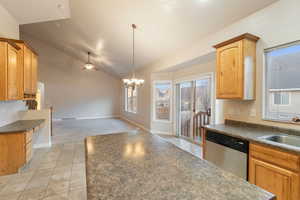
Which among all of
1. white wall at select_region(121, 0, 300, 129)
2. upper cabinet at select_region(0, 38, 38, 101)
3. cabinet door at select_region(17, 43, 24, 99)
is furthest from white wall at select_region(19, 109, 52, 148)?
white wall at select_region(121, 0, 300, 129)

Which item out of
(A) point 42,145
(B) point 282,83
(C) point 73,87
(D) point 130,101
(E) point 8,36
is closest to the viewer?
(B) point 282,83

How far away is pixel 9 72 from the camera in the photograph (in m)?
2.69

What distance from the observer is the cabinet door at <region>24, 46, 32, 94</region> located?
10.5ft

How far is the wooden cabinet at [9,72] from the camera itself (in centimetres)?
257

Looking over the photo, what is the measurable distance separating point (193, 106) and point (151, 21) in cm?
271

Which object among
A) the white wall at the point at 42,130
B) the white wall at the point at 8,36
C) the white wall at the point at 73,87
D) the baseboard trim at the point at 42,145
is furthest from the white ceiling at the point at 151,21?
the baseboard trim at the point at 42,145

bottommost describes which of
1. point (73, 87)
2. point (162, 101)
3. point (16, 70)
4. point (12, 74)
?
point (162, 101)

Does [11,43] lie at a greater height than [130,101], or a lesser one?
greater

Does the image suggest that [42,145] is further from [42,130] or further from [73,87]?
[73,87]

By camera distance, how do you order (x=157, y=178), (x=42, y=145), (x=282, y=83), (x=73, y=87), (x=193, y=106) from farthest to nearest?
(x=73, y=87) → (x=193, y=106) → (x=42, y=145) → (x=282, y=83) → (x=157, y=178)

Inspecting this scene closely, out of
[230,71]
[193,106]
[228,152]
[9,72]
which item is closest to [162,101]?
[193,106]

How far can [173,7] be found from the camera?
2.71 metres

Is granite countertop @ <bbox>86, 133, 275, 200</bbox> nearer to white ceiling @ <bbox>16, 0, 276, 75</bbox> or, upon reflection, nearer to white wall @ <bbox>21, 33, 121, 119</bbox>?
white ceiling @ <bbox>16, 0, 276, 75</bbox>

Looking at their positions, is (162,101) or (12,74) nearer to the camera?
(12,74)
